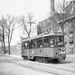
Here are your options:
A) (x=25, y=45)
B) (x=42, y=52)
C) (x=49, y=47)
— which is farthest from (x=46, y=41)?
(x=25, y=45)

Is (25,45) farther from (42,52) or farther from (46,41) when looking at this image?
(46,41)

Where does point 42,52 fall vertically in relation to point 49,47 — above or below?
below

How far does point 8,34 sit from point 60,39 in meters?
41.1

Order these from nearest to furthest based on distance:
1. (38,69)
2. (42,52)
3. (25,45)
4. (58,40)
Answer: (38,69) → (58,40) → (42,52) → (25,45)

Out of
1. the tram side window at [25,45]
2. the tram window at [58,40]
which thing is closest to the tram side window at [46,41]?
the tram window at [58,40]

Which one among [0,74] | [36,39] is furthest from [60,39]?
[0,74]

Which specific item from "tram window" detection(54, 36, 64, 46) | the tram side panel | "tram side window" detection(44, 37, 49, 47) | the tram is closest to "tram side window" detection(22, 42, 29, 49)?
the tram side panel

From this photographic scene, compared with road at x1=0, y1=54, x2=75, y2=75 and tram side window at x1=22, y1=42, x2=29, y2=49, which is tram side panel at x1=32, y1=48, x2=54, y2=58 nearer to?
road at x1=0, y1=54, x2=75, y2=75

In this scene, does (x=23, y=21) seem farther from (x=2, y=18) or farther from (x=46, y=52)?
(x=46, y=52)

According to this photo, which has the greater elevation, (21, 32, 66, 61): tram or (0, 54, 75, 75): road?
(21, 32, 66, 61): tram

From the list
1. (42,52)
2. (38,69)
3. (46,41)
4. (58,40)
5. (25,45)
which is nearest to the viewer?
(38,69)

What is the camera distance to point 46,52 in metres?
17.5

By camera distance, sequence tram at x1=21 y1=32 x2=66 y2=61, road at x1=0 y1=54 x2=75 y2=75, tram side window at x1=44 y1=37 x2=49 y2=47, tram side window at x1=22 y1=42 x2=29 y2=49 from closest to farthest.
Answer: road at x1=0 y1=54 x2=75 y2=75
tram at x1=21 y1=32 x2=66 y2=61
tram side window at x1=44 y1=37 x2=49 y2=47
tram side window at x1=22 y1=42 x2=29 y2=49

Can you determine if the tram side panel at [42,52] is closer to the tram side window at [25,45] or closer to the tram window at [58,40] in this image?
the tram window at [58,40]
